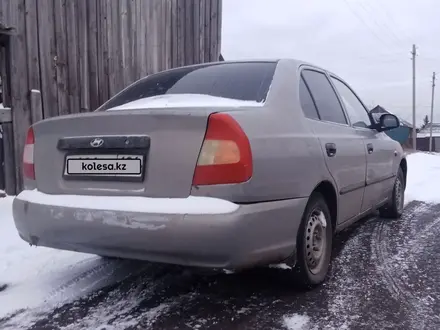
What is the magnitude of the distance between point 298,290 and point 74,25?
457cm

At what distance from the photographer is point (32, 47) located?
17.2ft

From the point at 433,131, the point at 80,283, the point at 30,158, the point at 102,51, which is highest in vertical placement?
the point at 102,51

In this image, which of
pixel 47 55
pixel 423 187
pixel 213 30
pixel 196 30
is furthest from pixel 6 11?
pixel 423 187

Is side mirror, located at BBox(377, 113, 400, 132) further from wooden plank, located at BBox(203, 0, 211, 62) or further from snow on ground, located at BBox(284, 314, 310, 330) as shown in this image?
wooden plank, located at BBox(203, 0, 211, 62)

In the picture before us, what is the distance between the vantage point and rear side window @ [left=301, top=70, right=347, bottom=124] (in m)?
3.35

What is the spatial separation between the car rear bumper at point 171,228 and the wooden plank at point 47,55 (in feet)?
10.6

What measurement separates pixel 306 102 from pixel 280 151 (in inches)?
29.8

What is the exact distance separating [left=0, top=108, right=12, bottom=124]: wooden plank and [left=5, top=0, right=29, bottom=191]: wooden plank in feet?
0.14

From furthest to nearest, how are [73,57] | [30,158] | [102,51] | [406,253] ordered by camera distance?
[102,51]
[73,57]
[406,253]
[30,158]

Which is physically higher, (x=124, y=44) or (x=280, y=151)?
(x=124, y=44)

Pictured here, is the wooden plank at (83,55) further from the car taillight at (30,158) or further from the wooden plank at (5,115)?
the car taillight at (30,158)

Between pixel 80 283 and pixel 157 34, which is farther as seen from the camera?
pixel 157 34

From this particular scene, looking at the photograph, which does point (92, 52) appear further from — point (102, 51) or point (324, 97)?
point (324, 97)

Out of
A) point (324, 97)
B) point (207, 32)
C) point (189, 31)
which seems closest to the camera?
point (324, 97)
